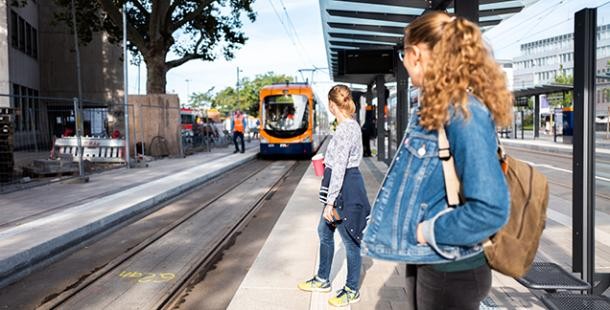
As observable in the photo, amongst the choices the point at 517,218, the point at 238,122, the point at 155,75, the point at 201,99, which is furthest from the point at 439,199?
the point at 201,99

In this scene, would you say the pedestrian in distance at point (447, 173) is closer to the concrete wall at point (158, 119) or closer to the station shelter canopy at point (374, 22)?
the station shelter canopy at point (374, 22)

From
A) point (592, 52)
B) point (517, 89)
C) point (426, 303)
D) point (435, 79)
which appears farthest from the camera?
point (517, 89)

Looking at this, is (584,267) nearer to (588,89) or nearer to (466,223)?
(588,89)

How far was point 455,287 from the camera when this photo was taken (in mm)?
1783

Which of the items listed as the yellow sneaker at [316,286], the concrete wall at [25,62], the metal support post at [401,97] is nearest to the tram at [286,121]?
the metal support post at [401,97]

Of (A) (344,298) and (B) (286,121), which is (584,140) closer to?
(A) (344,298)

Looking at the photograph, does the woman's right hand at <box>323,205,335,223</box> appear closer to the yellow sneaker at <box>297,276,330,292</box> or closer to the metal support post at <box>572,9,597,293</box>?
the yellow sneaker at <box>297,276,330,292</box>

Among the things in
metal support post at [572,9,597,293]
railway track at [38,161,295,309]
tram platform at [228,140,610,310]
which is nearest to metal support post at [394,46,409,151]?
railway track at [38,161,295,309]

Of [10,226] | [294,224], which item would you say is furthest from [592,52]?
[10,226]

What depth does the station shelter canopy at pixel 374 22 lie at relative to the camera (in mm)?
8906

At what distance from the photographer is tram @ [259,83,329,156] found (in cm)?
2059

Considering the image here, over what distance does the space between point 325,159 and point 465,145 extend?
2.59 m

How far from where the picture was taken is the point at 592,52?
370 centimetres

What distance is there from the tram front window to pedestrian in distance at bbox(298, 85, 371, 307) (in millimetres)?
16430
